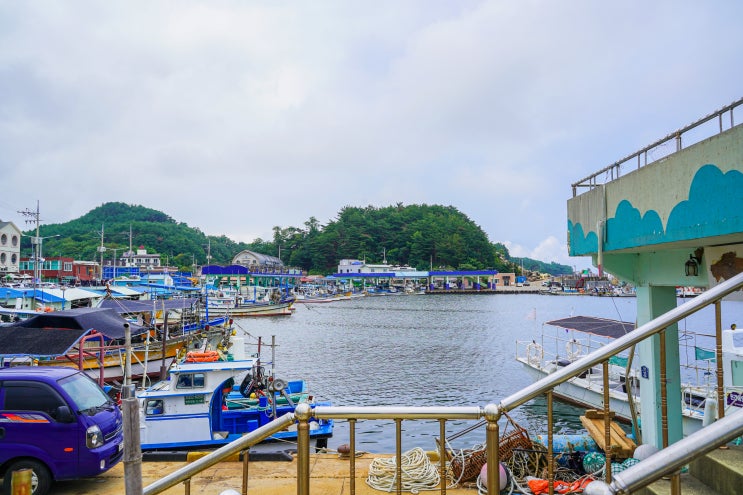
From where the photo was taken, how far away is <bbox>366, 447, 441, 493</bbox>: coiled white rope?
641cm

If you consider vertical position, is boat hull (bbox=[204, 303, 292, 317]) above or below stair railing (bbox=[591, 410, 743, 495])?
below

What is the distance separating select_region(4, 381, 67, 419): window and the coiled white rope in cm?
463

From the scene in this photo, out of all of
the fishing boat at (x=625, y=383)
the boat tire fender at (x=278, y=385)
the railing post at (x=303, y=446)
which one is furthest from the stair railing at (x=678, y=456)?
the boat tire fender at (x=278, y=385)

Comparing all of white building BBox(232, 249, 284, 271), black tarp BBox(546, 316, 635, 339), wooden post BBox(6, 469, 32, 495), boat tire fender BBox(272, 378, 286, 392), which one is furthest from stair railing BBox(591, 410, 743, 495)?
white building BBox(232, 249, 284, 271)

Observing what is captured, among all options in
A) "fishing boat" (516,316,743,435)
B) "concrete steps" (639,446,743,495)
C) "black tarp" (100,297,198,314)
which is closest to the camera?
"concrete steps" (639,446,743,495)

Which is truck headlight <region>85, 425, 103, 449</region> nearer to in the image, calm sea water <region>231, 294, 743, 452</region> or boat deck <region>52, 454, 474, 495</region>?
boat deck <region>52, 454, 474, 495</region>

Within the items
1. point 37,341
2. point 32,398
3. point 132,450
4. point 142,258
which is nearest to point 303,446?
point 132,450

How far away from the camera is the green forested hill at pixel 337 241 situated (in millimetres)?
129750

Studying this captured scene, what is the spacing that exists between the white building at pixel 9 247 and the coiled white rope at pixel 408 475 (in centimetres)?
8973

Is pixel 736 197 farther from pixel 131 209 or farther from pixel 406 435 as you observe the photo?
pixel 131 209

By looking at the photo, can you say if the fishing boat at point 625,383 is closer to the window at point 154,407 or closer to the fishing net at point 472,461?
the fishing net at point 472,461

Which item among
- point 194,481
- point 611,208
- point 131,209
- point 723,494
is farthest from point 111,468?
point 131,209

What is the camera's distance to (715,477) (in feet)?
10.6

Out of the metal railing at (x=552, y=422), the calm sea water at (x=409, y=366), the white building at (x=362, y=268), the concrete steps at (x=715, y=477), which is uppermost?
the white building at (x=362, y=268)
